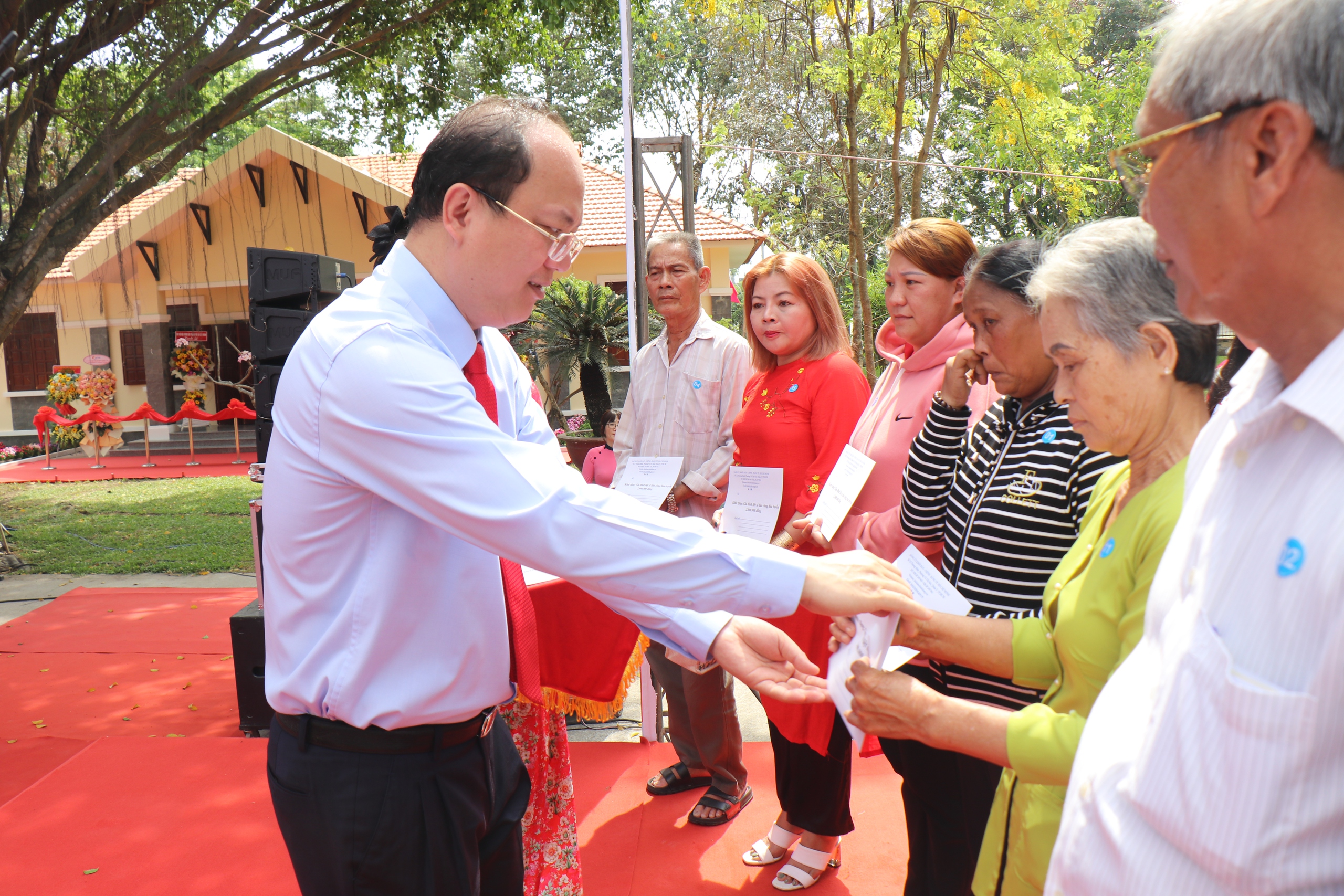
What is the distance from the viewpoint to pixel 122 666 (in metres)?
5.27

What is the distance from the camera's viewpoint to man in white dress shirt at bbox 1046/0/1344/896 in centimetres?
69

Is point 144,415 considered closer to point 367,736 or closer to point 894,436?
point 894,436

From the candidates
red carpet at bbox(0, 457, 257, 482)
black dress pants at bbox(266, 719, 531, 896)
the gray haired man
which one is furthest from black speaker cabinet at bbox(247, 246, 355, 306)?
red carpet at bbox(0, 457, 257, 482)

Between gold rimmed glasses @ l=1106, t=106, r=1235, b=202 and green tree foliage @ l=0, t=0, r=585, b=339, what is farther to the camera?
green tree foliage @ l=0, t=0, r=585, b=339

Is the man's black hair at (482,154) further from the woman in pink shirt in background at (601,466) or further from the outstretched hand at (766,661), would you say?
the woman in pink shirt in background at (601,466)

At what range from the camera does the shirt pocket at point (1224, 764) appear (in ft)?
2.32

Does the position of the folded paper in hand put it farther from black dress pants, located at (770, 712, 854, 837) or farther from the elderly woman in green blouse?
black dress pants, located at (770, 712, 854, 837)

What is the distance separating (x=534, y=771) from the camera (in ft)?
8.09

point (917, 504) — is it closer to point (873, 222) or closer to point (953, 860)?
point (953, 860)

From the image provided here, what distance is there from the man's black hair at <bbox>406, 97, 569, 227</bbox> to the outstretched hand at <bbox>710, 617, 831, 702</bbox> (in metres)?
0.93

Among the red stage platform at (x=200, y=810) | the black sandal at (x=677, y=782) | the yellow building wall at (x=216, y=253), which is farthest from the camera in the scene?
the yellow building wall at (x=216, y=253)

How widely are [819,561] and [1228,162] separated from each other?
89 cm

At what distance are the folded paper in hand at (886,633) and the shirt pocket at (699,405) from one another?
2.00 m

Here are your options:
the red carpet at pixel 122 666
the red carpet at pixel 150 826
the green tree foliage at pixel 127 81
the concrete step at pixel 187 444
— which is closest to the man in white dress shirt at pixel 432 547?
the red carpet at pixel 150 826
